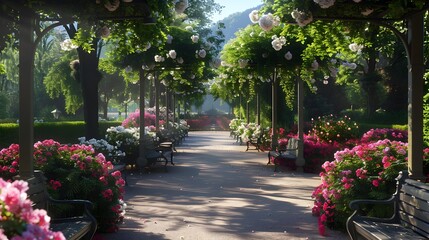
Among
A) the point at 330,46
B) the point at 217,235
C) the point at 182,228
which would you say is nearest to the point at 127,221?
the point at 182,228

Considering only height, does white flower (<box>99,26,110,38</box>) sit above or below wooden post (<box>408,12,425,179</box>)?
above

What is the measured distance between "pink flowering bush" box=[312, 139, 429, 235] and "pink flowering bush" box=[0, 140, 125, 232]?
2633 mm

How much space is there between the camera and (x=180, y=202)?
8.92 m

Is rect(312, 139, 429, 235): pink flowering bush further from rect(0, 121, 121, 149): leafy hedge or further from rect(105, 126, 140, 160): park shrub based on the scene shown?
rect(0, 121, 121, 149): leafy hedge

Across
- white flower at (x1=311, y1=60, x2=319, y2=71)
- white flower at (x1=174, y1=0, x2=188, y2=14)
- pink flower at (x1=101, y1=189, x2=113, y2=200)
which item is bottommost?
pink flower at (x1=101, y1=189, x2=113, y2=200)

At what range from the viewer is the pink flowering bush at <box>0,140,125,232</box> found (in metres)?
6.32

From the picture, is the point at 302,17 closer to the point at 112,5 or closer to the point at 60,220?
the point at 112,5

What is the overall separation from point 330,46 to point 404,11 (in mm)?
2066

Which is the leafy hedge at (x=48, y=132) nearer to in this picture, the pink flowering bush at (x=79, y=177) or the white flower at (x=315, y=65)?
the white flower at (x=315, y=65)

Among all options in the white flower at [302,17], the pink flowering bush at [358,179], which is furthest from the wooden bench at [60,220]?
the white flower at [302,17]

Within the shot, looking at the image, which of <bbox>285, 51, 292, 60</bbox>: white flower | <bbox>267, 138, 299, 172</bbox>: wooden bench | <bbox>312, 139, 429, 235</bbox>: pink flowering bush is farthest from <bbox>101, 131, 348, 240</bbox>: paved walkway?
<bbox>285, 51, 292, 60</bbox>: white flower

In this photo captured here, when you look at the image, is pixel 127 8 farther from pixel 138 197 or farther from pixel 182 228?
pixel 138 197

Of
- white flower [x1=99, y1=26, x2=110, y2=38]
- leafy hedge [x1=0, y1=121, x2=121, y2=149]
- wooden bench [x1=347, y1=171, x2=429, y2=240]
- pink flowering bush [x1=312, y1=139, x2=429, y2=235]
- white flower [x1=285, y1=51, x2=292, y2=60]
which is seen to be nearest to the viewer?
wooden bench [x1=347, y1=171, x2=429, y2=240]

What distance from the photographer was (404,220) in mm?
5262
